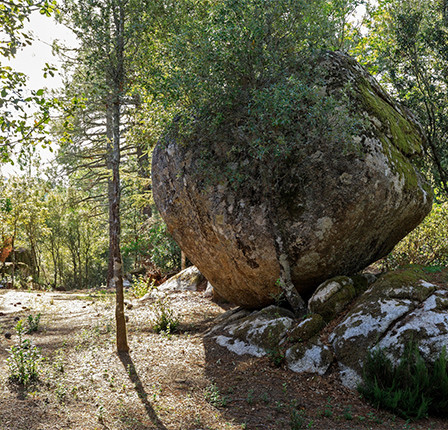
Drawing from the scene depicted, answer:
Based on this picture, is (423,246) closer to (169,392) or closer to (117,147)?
(169,392)

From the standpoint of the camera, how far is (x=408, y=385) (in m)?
4.65

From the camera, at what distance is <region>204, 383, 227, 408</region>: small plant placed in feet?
15.5

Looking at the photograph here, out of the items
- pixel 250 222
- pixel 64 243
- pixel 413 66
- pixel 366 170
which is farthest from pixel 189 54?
pixel 64 243

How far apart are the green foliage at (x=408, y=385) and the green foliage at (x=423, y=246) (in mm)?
4995

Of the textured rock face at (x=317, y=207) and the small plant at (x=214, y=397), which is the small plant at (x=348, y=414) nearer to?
the small plant at (x=214, y=397)

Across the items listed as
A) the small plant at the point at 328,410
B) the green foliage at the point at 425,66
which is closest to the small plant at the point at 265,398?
the small plant at the point at 328,410

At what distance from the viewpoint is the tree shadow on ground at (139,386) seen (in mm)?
4264

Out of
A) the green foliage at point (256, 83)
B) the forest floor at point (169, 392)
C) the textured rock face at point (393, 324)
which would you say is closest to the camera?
the forest floor at point (169, 392)

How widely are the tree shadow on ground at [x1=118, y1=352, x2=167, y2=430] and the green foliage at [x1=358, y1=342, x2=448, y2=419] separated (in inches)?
101

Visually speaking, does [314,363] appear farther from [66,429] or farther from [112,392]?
[66,429]

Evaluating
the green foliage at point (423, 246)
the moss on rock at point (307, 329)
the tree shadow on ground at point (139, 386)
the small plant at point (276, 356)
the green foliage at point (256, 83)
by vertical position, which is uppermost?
the green foliage at point (256, 83)

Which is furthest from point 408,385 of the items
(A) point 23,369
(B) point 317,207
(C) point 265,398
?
(A) point 23,369

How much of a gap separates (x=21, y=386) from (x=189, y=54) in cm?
544

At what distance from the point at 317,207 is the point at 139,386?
13.2 ft
